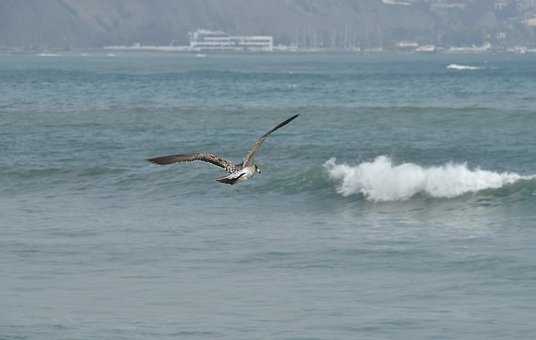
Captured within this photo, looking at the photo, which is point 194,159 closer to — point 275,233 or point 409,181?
point 275,233

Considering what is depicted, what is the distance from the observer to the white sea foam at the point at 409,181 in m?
32.0

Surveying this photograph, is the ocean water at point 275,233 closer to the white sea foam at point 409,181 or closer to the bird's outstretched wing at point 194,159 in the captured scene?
the white sea foam at point 409,181

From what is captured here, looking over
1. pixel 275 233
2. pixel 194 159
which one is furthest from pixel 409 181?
pixel 194 159

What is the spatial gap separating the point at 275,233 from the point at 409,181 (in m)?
7.80

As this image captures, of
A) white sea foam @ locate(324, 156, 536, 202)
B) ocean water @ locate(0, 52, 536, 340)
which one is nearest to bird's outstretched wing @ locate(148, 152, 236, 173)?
ocean water @ locate(0, 52, 536, 340)

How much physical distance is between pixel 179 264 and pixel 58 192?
36.3 ft

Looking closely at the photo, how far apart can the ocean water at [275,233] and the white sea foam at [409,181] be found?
63mm

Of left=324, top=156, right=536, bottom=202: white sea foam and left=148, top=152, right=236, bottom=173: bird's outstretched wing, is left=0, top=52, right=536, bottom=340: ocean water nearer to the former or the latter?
left=324, top=156, right=536, bottom=202: white sea foam

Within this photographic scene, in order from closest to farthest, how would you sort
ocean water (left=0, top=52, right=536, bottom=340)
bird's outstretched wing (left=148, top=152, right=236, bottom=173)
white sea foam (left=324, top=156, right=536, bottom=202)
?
bird's outstretched wing (left=148, top=152, right=236, bottom=173) < ocean water (left=0, top=52, right=536, bottom=340) < white sea foam (left=324, top=156, right=536, bottom=202)

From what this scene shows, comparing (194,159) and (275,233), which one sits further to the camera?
(275,233)

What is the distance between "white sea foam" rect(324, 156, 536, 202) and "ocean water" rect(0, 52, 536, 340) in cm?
6

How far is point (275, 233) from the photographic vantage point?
26000mm

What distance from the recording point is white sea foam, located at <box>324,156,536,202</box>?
3203 centimetres

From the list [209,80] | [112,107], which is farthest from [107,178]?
[209,80]
